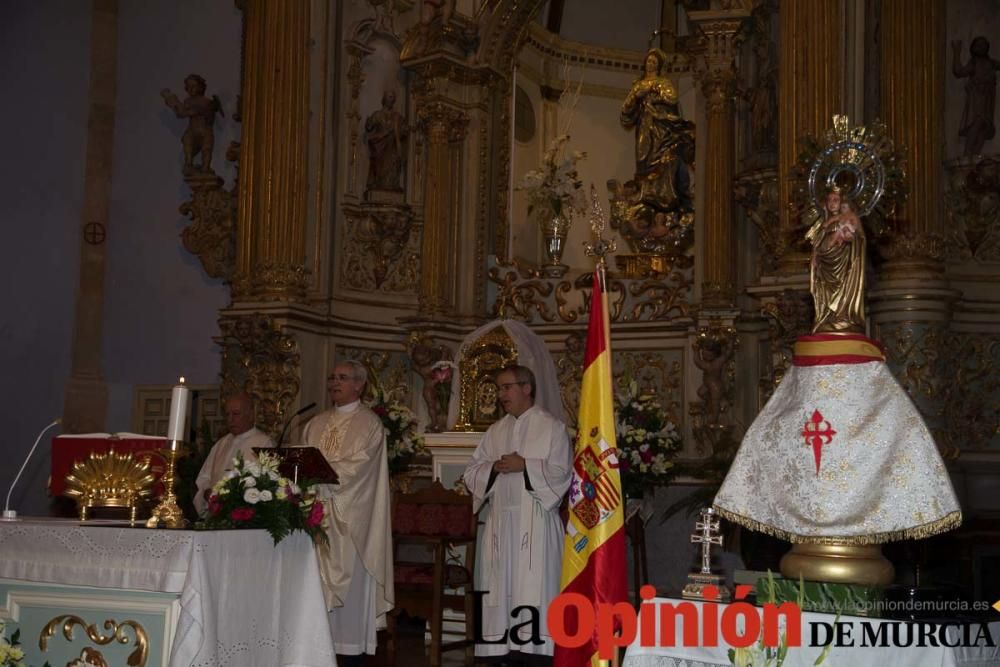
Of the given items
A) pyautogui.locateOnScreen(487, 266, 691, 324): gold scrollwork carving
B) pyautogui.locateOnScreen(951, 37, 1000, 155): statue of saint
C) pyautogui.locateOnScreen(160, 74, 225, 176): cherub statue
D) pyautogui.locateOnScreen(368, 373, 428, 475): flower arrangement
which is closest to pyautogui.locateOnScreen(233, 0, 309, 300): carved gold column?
pyautogui.locateOnScreen(160, 74, 225, 176): cherub statue

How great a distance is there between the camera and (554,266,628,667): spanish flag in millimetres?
6371

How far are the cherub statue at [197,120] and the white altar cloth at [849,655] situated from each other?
8885mm

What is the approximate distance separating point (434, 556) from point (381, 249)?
4.11 metres

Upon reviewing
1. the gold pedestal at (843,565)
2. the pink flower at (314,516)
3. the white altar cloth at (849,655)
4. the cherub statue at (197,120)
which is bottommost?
the white altar cloth at (849,655)

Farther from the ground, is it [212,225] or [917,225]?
[212,225]

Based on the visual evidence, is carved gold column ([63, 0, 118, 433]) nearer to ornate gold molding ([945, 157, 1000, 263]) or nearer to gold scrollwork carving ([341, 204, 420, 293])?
gold scrollwork carving ([341, 204, 420, 293])

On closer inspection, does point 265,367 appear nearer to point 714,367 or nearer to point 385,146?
point 385,146

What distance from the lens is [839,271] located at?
5270mm

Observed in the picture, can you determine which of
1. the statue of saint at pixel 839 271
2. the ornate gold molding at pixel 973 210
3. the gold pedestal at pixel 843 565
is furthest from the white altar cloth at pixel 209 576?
the ornate gold molding at pixel 973 210

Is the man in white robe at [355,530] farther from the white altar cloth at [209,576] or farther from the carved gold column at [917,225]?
the carved gold column at [917,225]

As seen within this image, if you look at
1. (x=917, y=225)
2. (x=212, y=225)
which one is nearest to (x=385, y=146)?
(x=212, y=225)

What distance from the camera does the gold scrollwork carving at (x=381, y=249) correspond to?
12.2 metres

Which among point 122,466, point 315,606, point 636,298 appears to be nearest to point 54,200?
point 636,298

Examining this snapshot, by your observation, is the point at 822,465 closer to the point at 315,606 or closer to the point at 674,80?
the point at 315,606
